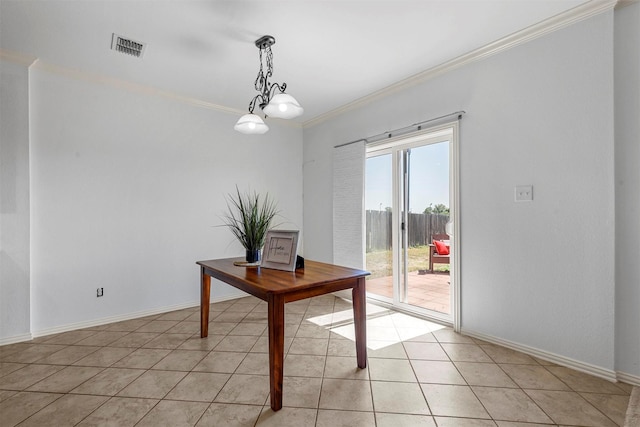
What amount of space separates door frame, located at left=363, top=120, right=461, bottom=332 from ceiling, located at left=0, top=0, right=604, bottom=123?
636 mm

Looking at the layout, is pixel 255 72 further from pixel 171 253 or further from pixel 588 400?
pixel 588 400

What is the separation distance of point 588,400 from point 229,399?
7.08 ft

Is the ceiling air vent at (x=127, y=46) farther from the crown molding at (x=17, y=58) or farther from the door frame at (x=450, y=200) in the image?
the door frame at (x=450, y=200)

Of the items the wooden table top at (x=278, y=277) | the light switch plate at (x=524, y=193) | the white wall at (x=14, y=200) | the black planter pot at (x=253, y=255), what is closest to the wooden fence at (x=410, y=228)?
the light switch plate at (x=524, y=193)

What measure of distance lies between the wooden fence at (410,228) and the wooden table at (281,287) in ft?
4.59

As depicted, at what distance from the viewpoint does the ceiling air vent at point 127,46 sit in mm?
2518

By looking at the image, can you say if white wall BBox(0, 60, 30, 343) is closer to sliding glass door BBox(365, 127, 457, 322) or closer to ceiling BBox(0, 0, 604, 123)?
ceiling BBox(0, 0, 604, 123)

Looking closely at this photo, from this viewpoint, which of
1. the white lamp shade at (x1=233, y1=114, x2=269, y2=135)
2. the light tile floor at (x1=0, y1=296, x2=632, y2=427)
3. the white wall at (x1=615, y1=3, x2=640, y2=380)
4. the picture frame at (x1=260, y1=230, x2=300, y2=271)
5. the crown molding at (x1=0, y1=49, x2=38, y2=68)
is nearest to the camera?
the light tile floor at (x1=0, y1=296, x2=632, y2=427)

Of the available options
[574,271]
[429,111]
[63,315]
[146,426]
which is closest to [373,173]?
[429,111]

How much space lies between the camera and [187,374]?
218 centimetres

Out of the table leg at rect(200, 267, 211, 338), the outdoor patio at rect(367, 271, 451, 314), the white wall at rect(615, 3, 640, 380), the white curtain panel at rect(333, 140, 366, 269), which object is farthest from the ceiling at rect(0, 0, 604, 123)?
the outdoor patio at rect(367, 271, 451, 314)

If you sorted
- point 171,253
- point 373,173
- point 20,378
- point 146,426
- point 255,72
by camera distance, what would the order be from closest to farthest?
point 146,426
point 20,378
point 255,72
point 171,253
point 373,173

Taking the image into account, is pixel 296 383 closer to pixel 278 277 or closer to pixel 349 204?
pixel 278 277

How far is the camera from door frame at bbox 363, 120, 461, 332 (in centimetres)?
289
